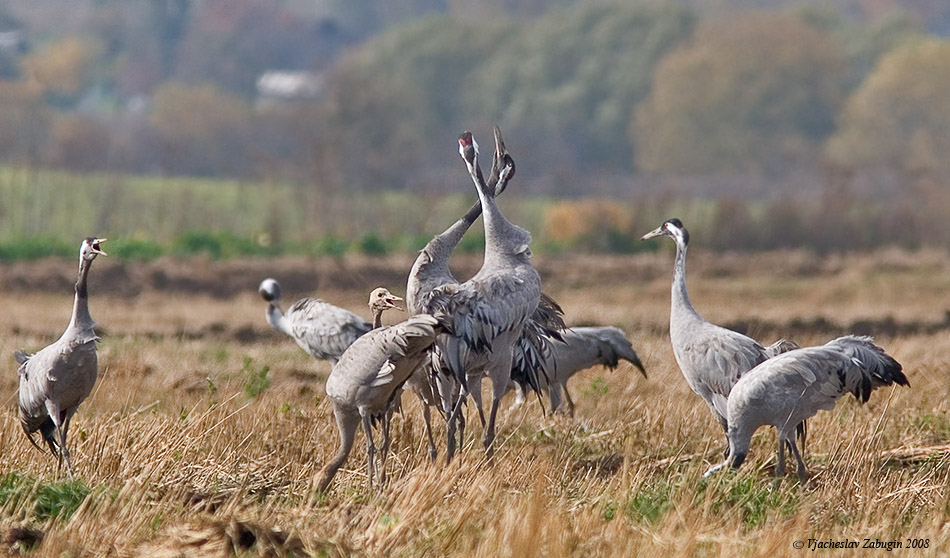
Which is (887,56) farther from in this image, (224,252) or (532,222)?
(224,252)

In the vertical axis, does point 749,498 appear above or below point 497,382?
below

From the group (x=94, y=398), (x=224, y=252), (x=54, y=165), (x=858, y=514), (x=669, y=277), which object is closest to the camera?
(x=858, y=514)

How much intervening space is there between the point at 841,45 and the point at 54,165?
93.1 feet

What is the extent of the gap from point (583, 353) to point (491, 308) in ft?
8.16

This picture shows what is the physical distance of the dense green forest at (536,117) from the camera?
25.2 metres

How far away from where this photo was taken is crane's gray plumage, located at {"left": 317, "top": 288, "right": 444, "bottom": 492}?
19.1 ft

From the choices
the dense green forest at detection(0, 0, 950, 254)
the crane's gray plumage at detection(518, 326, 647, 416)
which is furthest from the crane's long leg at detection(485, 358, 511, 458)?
the dense green forest at detection(0, 0, 950, 254)

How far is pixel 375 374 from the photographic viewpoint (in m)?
6.04

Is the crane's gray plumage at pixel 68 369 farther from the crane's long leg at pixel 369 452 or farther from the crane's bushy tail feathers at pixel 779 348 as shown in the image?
the crane's bushy tail feathers at pixel 779 348

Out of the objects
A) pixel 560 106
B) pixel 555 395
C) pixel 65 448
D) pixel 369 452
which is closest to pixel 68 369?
pixel 65 448

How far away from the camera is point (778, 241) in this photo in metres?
23.3

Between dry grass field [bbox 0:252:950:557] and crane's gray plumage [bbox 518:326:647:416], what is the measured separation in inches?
6.3

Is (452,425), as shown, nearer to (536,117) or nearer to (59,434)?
(59,434)

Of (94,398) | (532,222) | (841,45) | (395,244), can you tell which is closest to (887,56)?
(841,45)
